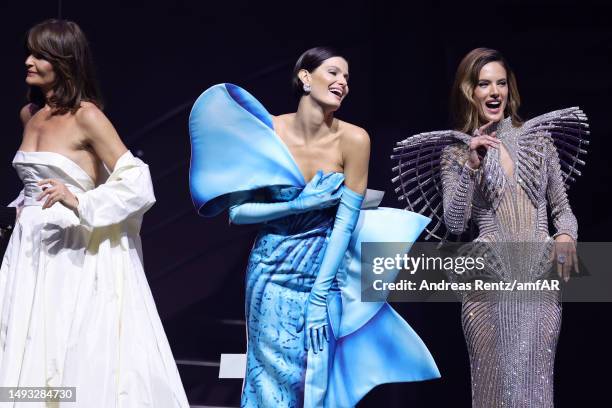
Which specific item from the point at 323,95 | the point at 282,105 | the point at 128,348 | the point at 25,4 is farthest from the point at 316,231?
the point at 25,4

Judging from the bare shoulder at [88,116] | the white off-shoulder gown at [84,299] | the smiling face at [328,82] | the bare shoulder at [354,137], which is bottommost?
the white off-shoulder gown at [84,299]

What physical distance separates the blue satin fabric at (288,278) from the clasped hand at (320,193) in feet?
0.20

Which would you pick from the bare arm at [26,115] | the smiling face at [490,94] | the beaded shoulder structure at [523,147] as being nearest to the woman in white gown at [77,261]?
the bare arm at [26,115]

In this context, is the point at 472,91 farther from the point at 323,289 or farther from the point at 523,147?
the point at 323,289

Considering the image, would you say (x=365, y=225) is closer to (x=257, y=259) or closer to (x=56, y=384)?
(x=257, y=259)

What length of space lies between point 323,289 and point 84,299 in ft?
2.80

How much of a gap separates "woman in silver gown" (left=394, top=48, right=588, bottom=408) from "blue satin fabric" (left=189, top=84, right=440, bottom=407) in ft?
0.68

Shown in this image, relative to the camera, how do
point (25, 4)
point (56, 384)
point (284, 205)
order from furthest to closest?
point (25, 4) < point (284, 205) < point (56, 384)

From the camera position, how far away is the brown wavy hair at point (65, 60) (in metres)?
4.38

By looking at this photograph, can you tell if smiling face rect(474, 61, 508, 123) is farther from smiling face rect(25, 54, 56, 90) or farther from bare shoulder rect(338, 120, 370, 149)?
smiling face rect(25, 54, 56, 90)

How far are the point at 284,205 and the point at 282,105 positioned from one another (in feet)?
4.46

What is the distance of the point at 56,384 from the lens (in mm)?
4137

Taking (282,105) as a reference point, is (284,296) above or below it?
below

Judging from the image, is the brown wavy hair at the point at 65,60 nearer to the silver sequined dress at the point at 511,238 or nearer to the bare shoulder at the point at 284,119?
the bare shoulder at the point at 284,119
